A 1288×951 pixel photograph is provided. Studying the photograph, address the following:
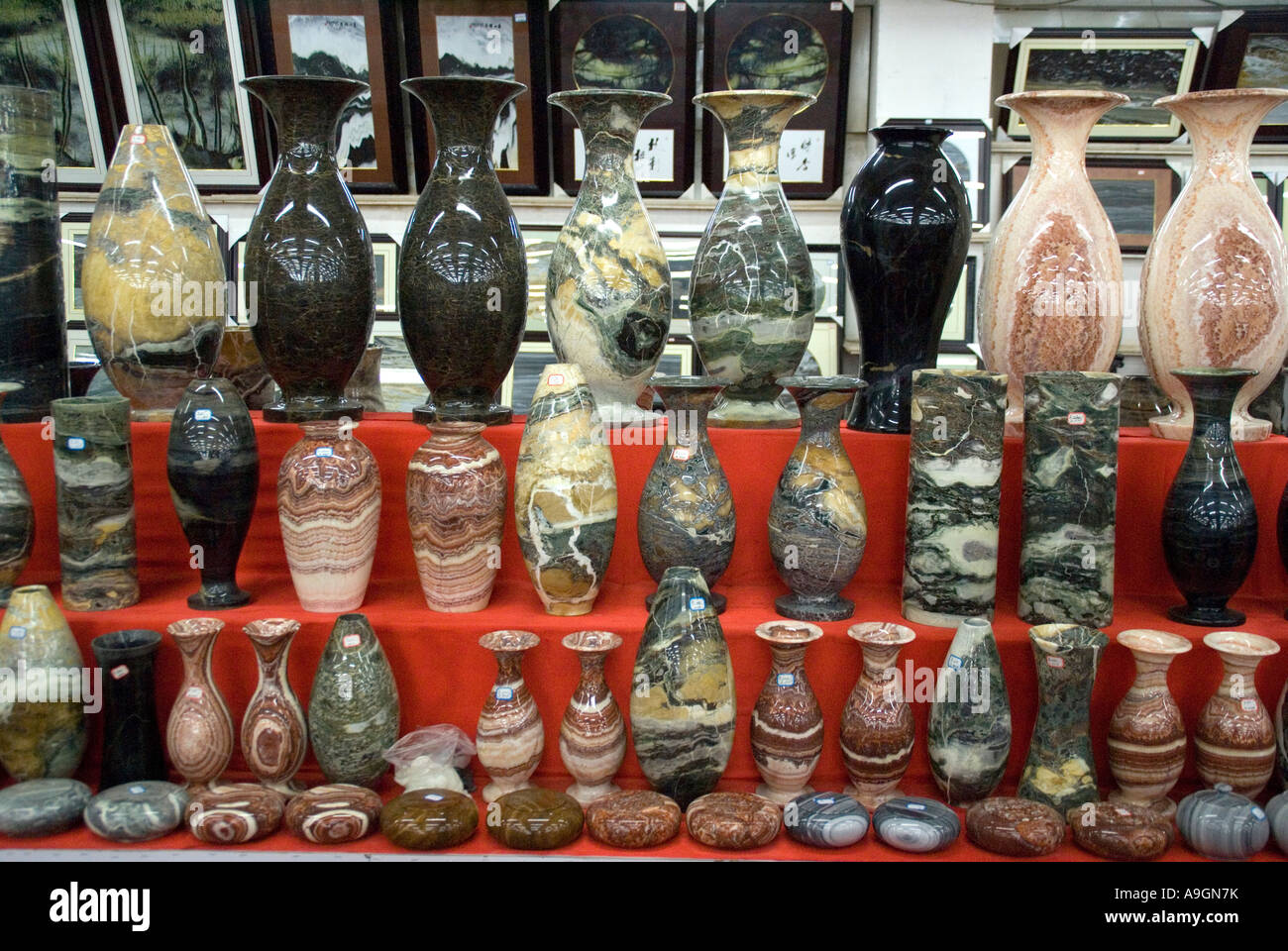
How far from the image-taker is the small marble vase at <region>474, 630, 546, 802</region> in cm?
191

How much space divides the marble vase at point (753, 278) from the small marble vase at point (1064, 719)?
0.78 meters

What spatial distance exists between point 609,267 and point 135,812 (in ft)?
4.57

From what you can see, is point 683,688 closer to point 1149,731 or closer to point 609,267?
point 1149,731

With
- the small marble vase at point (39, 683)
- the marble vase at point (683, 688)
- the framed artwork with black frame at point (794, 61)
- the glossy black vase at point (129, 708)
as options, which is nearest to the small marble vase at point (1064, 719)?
the marble vase at point (683, 688)

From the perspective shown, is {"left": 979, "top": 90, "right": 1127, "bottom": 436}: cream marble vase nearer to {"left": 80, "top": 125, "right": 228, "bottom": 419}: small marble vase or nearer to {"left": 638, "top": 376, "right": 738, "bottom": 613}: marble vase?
{"left": 638, "top": 376, "right": 738, "bottom": 613}: marble vase

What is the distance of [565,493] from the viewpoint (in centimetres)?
200

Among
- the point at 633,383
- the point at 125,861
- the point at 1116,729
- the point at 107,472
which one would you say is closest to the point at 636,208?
the point at 633,383

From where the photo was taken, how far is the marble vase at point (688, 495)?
2.02 meters

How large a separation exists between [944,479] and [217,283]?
1.63 meters

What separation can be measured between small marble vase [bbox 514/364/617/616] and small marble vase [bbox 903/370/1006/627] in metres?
0.61

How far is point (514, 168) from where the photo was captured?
3977 mm

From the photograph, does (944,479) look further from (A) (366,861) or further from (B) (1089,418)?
(A) (366,861)

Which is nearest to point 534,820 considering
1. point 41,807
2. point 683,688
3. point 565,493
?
point 683,688

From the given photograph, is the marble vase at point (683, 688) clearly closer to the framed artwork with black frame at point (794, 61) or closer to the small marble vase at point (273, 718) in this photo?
the small marble vase at point (273, 718)
